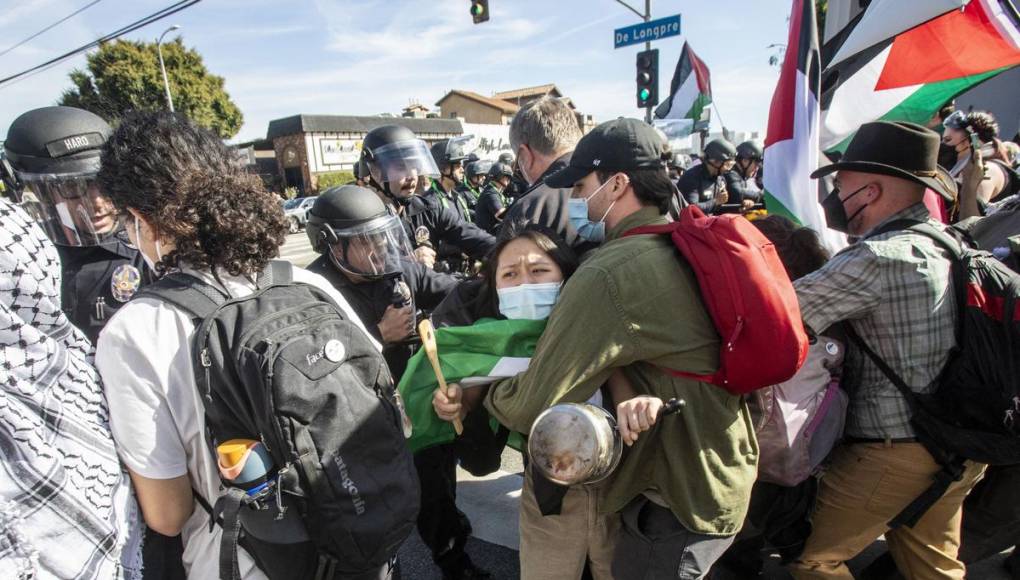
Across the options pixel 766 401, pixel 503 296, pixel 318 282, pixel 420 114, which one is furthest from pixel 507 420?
pixel 420 114

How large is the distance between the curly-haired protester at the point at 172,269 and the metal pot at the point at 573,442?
78 centimetres

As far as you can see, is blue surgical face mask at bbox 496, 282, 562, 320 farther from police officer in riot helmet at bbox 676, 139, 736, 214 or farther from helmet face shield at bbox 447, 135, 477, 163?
helmet face shield at bbox 447, 135, 477, 163

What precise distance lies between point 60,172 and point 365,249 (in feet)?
3.82

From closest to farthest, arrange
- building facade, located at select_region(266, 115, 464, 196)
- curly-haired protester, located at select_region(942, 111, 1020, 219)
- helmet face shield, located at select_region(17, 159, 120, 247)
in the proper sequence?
helmet face shield, located at select_region(17, 159, 120, 247) < curly-haired protester, located at select_region(942, 111, 1020, 219) < building facade, located at select_region(266, 115, 464, 196)

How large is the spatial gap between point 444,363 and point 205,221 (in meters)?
0.77

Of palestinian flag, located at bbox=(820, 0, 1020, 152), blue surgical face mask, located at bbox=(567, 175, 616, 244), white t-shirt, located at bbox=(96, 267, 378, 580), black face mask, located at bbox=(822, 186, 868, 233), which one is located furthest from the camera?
palestinian flag, located at bbox=(820, 0, 1020, 152)

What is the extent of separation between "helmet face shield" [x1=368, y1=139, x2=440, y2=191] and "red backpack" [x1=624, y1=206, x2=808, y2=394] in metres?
2.69

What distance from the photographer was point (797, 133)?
9.55 ft

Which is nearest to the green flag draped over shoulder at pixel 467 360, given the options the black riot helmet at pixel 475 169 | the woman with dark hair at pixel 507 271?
the woman with dark hair at pixel 507 271

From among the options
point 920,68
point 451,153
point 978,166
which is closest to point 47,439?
point 920,68

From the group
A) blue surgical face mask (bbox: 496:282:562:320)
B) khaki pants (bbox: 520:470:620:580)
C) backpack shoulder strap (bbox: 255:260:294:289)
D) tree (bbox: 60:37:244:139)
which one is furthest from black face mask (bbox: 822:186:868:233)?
tree (bbox: 60:37:244:139)

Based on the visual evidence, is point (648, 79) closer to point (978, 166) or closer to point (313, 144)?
point (978, 166)

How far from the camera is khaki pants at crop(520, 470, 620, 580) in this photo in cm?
162

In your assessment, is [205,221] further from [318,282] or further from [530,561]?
[530,561]
